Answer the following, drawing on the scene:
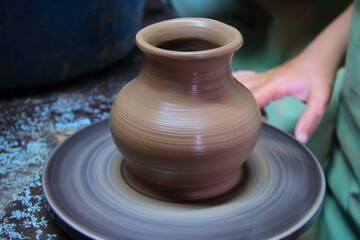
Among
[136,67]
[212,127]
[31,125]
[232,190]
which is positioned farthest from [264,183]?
[136,67]

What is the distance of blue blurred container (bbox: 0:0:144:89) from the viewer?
1079 millimetres

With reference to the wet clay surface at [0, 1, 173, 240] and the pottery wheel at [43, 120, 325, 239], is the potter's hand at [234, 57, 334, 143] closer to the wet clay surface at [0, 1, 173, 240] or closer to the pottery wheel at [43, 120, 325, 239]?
the pottery wheel at [43, 120, 325, 239]

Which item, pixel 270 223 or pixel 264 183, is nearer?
pixel 270 223

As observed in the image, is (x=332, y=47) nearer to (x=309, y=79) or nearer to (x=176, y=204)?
(x=309, y=79)

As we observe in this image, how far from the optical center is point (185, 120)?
67cm

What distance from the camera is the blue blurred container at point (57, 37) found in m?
1.08

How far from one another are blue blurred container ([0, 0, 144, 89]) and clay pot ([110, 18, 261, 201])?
47cm

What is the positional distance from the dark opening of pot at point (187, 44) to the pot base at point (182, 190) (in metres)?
0.23

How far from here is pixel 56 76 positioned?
1224mm

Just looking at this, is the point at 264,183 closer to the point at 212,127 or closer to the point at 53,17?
the point at 212,127

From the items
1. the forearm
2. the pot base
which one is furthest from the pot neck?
the forearm

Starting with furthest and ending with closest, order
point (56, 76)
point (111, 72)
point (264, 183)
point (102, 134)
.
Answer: point (111, 72) → point (56, 76) → point (102, 134) → point (264, 183)

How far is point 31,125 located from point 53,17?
10.9 inches

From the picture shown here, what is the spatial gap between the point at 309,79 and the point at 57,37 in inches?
26.3
